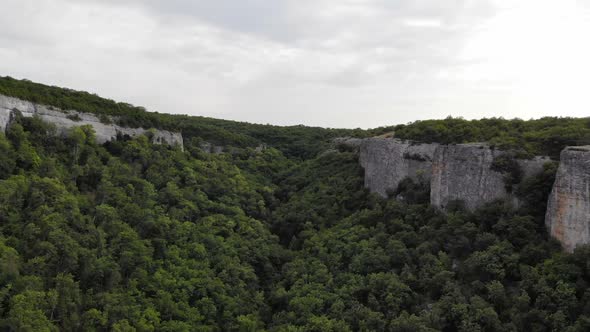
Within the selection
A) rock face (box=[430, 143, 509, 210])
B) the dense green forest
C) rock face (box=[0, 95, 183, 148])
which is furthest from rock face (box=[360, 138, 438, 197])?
rock face (box=[0, 95, 183, 148])

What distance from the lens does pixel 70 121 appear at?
120ft

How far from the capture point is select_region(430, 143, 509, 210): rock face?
29.2m

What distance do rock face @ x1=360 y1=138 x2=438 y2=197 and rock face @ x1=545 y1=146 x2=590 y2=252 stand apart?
11.4 m

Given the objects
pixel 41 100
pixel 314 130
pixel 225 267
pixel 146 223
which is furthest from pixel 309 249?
pixel 314 130

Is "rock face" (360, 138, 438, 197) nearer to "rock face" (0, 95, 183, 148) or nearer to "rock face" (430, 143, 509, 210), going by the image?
"rock face" (430, 143, 509, 210)

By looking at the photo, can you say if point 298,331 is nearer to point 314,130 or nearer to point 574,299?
point 574,299

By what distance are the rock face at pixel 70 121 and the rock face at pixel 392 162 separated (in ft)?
58.2

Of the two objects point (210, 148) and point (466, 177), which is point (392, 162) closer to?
point (466, 177)

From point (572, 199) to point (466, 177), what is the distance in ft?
23.6

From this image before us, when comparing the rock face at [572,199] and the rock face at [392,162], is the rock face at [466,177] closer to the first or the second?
the rock face at [392,162]

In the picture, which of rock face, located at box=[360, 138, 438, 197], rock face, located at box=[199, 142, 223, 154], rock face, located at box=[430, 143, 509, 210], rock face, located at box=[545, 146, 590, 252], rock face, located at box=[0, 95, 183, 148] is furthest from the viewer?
rock face, located at box=[199, 142, 223, 154]

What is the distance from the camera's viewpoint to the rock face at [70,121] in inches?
1238

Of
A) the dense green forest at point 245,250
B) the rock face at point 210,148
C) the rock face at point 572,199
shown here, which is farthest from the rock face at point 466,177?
the rock face at point 210,148

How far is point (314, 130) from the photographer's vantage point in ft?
238
